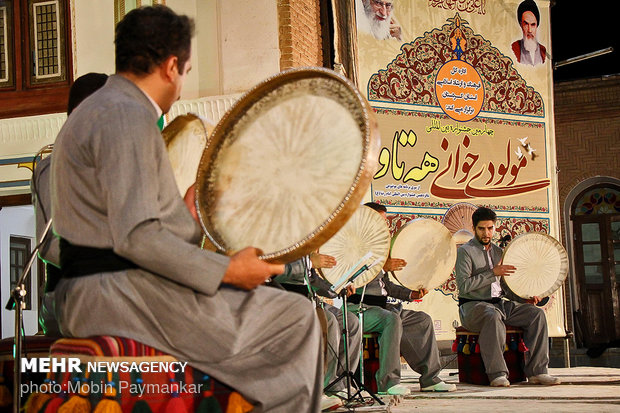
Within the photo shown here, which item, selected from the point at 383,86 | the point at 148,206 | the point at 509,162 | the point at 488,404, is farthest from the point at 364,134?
the point at 509,162

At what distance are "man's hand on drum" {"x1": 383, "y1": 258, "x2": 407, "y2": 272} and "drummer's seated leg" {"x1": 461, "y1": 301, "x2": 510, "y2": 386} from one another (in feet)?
3.13

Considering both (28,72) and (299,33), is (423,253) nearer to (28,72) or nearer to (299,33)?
(299,33)

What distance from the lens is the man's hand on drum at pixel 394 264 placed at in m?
6.15

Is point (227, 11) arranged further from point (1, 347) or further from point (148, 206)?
point (148, 206)

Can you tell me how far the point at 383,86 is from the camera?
8945mm

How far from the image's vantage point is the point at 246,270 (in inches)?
72.9

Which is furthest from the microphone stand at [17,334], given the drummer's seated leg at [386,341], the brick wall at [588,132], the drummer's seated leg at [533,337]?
the brick wall at [588,132]

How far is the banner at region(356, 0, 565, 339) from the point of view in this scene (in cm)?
887

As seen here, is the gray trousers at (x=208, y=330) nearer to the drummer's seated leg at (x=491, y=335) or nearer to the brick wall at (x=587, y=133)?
the drummer's seated leg at (x=491, y=335)

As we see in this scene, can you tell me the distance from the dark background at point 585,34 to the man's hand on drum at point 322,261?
9948mm

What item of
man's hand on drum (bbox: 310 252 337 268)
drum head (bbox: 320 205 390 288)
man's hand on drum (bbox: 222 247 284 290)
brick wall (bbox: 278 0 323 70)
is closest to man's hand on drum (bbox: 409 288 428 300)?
drum head (bbox: 320 205 390 288)

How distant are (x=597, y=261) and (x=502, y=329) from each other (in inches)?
337

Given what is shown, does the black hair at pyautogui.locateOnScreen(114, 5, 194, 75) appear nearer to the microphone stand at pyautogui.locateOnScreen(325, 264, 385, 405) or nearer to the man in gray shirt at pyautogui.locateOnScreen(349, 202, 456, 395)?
the microphone stand at pyautogui.locateOnScreen(325, 264, 385, 405)

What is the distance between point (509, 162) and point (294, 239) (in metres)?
7.98
